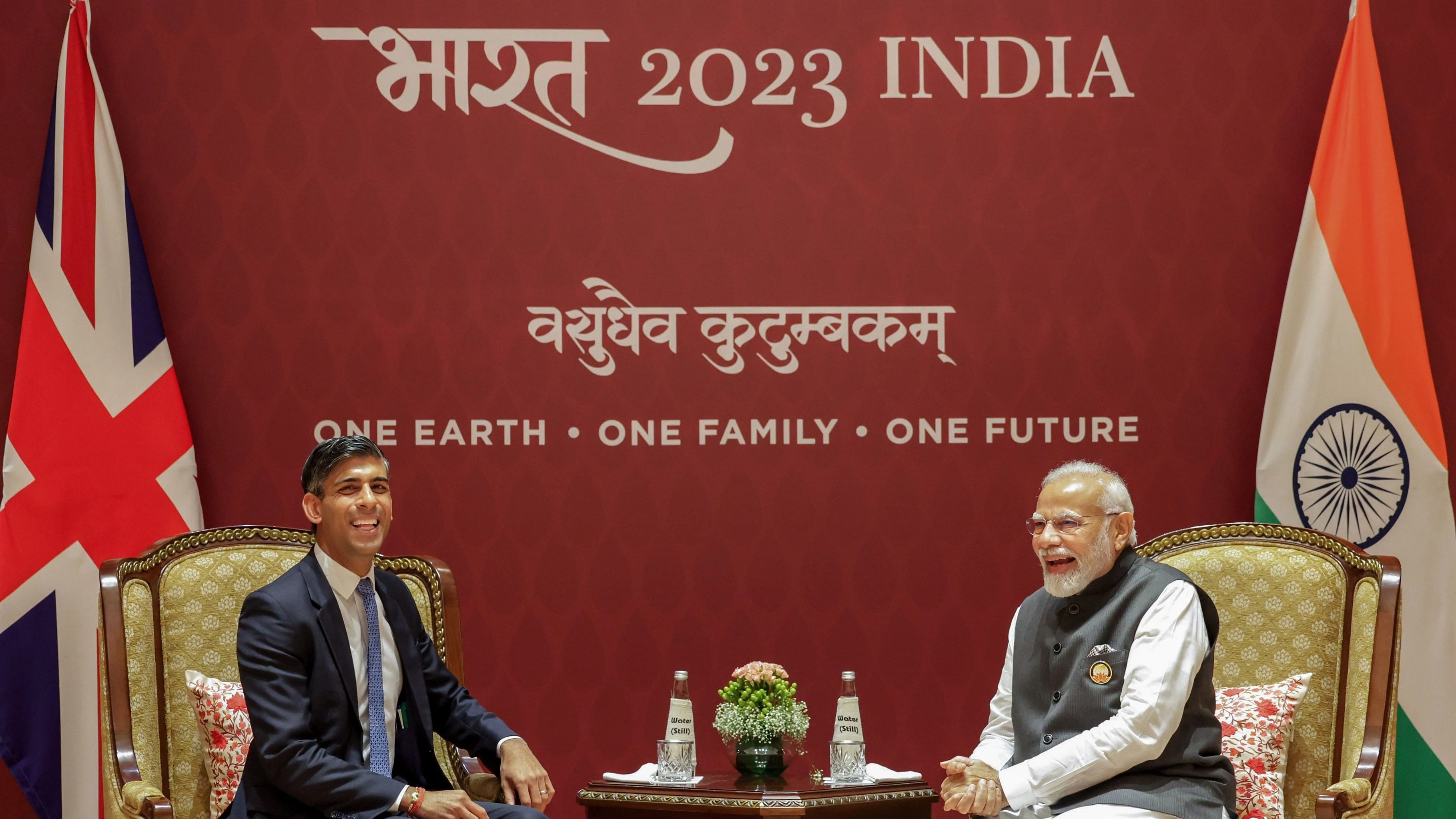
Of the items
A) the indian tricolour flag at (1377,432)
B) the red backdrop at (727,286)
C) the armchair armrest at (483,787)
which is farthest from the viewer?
the red backdrop at (727,286)

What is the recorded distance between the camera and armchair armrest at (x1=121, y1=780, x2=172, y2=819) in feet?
9.80

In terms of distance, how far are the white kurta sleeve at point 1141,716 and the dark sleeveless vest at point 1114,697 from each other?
0.11 feet

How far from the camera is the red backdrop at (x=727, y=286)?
4.34 metres

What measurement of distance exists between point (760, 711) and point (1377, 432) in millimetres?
2237

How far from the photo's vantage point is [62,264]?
4137 mm

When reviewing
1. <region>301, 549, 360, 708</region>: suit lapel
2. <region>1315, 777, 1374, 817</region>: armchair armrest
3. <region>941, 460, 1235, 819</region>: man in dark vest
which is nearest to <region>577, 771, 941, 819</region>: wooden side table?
<region>941, 460, 1235, 819</region>: man in dark vest

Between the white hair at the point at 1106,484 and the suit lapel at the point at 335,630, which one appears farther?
the white hair at the point at 1106,484

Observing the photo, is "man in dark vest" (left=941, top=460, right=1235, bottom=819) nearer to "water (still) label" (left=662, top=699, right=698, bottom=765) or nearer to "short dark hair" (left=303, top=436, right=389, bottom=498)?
"water (still) label" (left=662, top=699, right=698, bottom=765)

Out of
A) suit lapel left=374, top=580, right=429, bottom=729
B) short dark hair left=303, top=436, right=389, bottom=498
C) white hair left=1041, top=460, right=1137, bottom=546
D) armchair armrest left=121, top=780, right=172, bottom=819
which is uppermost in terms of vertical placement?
short dark hair left=303, top=436, right=389, bottom=498

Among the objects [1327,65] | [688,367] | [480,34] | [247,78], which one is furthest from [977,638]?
[247,78]

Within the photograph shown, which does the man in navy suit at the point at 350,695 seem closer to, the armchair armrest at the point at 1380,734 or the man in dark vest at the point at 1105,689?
the man in dark vest at the point at 1105,689

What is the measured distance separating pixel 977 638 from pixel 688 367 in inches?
52.6

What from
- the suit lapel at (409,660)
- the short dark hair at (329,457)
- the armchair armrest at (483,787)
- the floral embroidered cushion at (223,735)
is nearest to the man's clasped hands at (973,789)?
the armchair armrest at (483,787)

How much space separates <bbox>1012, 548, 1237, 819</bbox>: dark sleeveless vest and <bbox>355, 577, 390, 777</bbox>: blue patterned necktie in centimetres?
150
